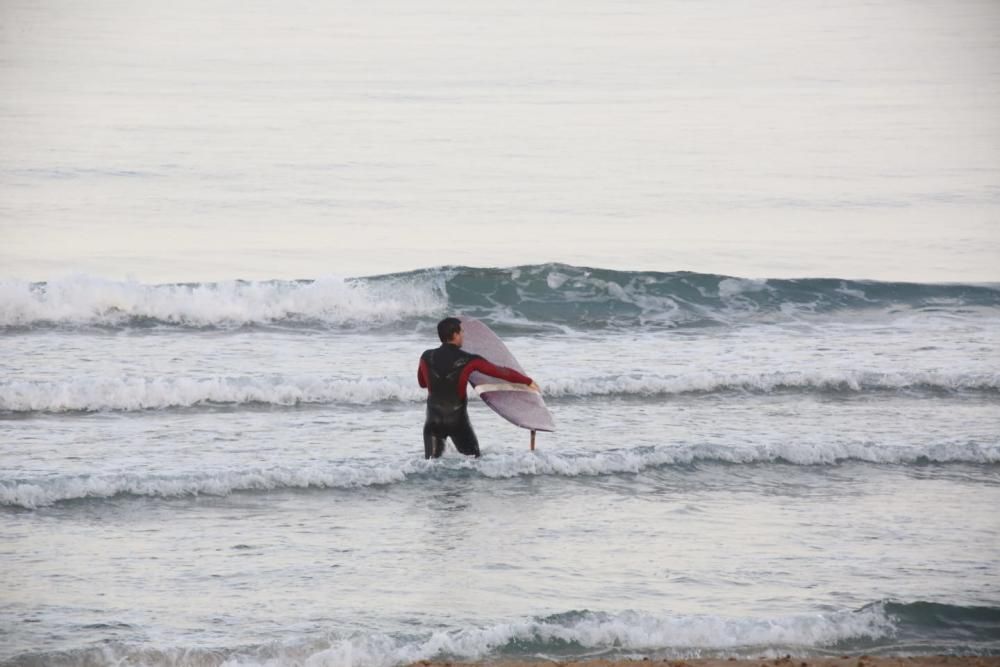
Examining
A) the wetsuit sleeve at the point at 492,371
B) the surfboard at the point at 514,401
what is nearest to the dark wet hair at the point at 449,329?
the wetsuit sleeve at the point at 492,371

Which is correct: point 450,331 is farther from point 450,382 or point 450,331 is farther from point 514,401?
point 514,401

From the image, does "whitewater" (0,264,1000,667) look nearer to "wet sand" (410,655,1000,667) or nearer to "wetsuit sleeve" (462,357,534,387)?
"wet sand" (410,655,1000,667)

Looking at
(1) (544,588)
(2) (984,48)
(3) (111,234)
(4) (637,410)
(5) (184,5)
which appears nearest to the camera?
(1) (544,588)

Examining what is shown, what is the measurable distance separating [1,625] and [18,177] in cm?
2273

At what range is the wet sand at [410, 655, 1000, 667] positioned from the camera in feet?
25.9

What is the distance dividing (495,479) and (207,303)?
328 inches

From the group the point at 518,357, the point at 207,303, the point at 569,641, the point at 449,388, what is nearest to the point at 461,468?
the point at 449,388

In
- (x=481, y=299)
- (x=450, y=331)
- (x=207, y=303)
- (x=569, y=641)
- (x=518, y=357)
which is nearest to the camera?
(x=569, y=641)

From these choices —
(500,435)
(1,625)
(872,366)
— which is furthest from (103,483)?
(872,366)

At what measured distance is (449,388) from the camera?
12.1m

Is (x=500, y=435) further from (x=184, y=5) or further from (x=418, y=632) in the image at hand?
(x=184, y=5)

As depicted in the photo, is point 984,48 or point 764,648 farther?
point 984,48

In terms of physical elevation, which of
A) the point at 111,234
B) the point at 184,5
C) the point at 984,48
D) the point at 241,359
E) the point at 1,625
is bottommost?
the point at 1,625

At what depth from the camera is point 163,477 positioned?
1178cm
